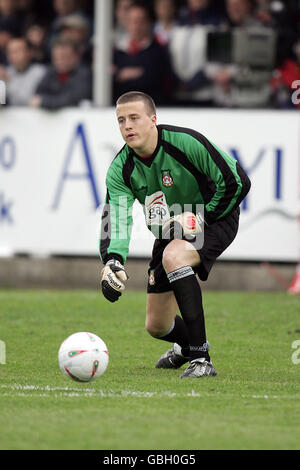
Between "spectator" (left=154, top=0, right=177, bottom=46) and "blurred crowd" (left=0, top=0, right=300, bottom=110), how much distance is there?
0.01 metres

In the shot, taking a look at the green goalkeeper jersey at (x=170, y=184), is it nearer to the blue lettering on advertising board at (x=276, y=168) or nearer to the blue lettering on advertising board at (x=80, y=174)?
the blue lettering on advertising board at (x=276, y=168)

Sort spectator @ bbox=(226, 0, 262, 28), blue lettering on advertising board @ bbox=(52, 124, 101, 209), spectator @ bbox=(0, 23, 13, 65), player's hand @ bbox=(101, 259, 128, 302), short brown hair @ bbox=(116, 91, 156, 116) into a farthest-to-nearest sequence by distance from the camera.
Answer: spectator @ bbox=(0, 23, 13, 65) → spectator @ bbox=(226, 0, 262, 28) → blue lettering on advertising board @ bbox=(52, 124, 101, 209) → short brown hair @ bbox=(116, 91, 156, 116) → player's hand @ bbox=(101, 259, 128, 302)

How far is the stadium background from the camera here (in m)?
12.2

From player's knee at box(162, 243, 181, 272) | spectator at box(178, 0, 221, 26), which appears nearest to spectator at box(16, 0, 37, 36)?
spectator at box(178, 0, 221, 26)

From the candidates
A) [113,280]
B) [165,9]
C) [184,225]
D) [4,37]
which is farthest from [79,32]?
[113,280]

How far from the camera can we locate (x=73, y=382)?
6.69 metres

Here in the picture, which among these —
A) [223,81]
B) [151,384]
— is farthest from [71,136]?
[151,384]

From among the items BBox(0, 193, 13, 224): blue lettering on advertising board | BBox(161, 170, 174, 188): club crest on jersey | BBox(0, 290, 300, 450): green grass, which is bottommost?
BBox(0, 290, 300, 450): green grass

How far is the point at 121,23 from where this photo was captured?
46.7 ft

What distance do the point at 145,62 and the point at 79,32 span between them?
4.58ft

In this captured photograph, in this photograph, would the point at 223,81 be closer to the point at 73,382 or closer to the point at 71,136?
the point at 71,136

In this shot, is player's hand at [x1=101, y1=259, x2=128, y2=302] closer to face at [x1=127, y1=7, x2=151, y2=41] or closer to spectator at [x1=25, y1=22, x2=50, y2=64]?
face at [x1=127, y1=7, x2=151, y2=41]

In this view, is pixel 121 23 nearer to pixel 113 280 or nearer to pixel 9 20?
pixel 9 20

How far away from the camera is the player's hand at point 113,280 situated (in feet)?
22.0
